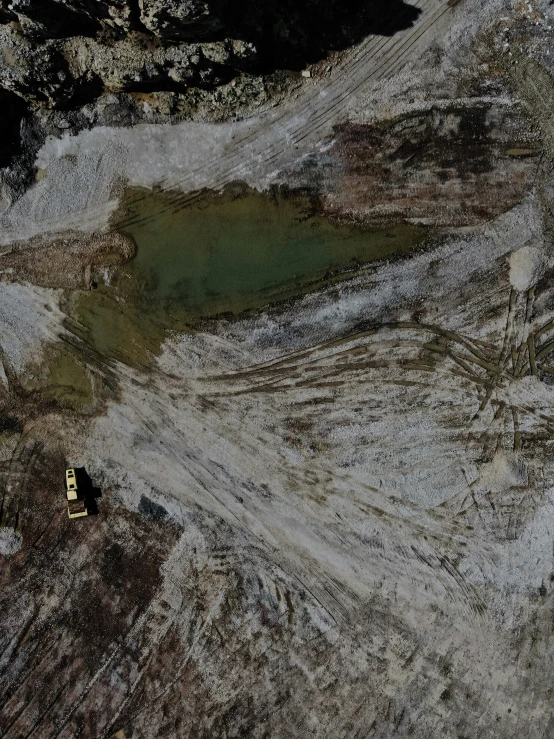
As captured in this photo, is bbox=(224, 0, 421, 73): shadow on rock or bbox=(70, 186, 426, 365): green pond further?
bbox=(70, 186, 426, 365): green pond

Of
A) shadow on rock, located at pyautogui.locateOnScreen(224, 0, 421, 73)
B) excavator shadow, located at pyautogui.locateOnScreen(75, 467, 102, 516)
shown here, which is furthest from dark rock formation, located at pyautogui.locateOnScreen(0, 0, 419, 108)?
excavator shadow, located at pyautogui.locateOnScreen(75, 467, 102, 516)

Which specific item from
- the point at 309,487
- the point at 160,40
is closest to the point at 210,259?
the point at 160,40

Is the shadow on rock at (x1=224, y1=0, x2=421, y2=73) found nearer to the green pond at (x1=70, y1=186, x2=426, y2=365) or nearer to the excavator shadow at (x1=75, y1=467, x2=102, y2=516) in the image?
the green pond at (x1=70, y1=186, x2=426, y2=365)

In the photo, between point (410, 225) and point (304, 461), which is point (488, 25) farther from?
point (304, 461)

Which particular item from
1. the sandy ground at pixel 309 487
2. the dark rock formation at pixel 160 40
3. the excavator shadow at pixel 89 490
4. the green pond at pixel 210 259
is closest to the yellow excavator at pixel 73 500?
the excavator shadow at pixel 89 490

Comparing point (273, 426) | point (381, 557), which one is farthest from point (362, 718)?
point (273, 426)

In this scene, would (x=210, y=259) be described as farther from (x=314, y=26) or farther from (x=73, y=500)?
(x=73, y=500)

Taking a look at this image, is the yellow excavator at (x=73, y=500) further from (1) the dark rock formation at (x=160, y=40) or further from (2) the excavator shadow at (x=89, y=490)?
(1) the dark rock formation at (x=160, y=40)
